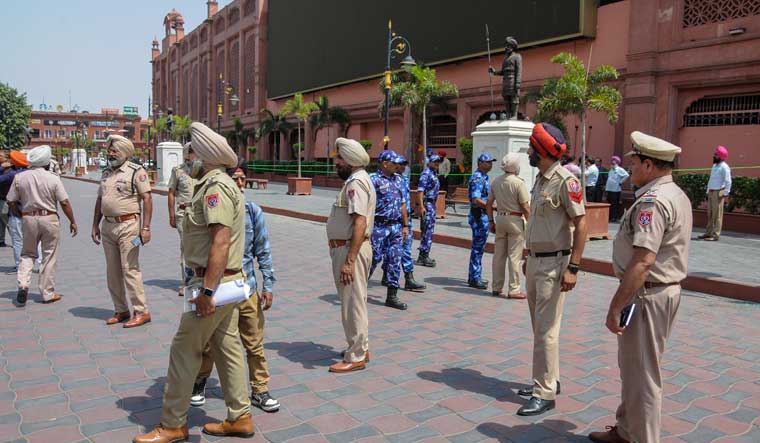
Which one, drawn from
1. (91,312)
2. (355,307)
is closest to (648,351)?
(355,307)

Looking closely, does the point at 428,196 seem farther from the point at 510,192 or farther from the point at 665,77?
the point at 665,77

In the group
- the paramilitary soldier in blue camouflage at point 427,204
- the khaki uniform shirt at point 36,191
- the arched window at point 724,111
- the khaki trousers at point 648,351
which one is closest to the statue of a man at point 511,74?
the paramilitary soldier in blue camouflage at point 427,204

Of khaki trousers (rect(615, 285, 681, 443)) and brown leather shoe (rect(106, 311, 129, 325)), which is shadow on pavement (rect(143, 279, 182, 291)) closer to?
brown leather shoe (rect(106, 311, 129, 325))

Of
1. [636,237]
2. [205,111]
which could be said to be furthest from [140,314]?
[205,111]

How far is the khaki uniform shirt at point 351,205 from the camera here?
4.53 metres

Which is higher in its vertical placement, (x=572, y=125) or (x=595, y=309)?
(x=572, y=125)

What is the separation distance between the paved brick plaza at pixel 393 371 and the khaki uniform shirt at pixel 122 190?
1.11m

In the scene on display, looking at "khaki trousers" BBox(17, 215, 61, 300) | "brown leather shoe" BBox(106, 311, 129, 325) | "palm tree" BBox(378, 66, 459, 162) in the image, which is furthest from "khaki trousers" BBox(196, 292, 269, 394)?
"palm tree" BBox(378, 66, 459, 162)

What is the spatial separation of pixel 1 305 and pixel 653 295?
6.45 m

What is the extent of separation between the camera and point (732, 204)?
14.7 m

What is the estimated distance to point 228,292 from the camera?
3.25 meters

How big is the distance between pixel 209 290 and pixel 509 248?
4.90 m

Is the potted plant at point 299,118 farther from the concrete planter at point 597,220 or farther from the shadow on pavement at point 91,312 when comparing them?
the shadow on pavement at point 91,312

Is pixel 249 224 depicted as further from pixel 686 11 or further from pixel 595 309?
pixel 686 11
